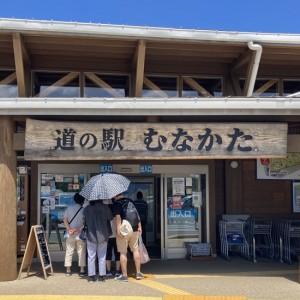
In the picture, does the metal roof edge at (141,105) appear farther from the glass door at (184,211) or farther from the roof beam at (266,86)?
the glass door at (184,211)

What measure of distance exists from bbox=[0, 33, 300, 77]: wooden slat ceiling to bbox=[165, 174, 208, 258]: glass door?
2.67 m

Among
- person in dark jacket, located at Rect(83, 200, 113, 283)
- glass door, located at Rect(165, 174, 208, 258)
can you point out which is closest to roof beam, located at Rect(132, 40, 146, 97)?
person in dark jacket, located at Rect(83, 200, 113, 283)

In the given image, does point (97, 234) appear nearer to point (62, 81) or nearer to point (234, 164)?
point (62, 81)

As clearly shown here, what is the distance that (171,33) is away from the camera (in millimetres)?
8094

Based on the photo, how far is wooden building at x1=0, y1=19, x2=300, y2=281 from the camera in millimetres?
7832

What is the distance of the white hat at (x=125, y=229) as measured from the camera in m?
8.15

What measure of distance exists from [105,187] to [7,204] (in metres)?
1.70

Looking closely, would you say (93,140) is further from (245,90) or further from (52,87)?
(245,90)

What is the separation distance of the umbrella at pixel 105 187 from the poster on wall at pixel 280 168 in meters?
4.63

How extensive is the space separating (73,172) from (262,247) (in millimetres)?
4811

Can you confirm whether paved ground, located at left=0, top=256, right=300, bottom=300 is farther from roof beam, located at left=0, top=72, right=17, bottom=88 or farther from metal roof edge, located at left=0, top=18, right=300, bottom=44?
metal roof edge, located at left=0, top=18, right=300, bottom=44

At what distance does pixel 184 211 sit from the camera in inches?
428

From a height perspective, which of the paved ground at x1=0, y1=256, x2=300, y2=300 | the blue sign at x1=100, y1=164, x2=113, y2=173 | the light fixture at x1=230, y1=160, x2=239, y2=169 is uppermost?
the light fixture at x1=230, y1=160, x2=239, y2=169

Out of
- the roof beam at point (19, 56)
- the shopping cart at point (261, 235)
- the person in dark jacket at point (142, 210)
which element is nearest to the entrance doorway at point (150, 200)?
the person in dark jacket at point (142, 210)
